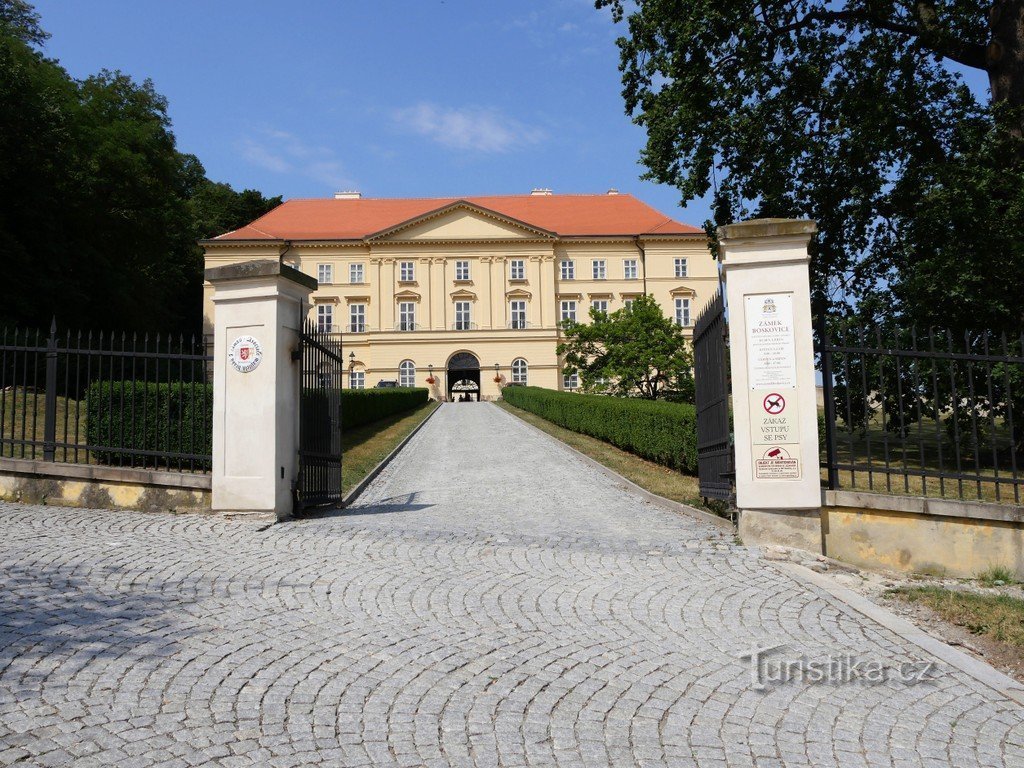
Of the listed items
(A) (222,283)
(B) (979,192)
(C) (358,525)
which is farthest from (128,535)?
(B) (979,192)

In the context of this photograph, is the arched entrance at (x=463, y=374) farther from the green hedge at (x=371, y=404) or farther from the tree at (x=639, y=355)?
the tree at (x=639, y=355)

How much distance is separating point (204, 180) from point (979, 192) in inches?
2632

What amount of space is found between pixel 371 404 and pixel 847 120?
59.2ft

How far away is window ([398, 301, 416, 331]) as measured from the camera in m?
58.4

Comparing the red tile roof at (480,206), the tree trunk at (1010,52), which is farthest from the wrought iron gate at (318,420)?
the red tile roof at (480,206)

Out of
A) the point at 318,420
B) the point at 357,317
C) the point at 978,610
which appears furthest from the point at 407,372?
the point at 978,610

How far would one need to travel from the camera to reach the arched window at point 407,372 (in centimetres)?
5759

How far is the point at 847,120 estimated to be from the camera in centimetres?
1391

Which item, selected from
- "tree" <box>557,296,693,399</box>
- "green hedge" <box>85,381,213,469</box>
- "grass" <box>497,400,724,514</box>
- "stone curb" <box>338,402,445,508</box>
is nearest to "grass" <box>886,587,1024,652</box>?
"grass" <box>497,400,724,514</box>

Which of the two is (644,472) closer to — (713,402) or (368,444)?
(713,402)

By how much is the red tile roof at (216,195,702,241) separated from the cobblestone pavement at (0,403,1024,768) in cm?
5365

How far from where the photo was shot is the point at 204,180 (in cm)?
6644

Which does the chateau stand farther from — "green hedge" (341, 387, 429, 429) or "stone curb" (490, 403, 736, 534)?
"stone curb" (490, 403, 736, 534)

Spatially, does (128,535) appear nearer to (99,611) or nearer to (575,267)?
(99,611)
